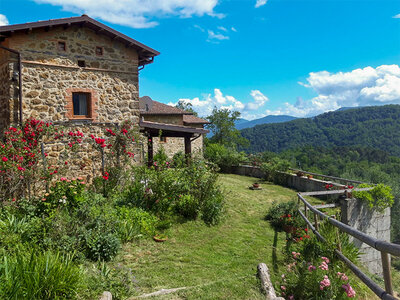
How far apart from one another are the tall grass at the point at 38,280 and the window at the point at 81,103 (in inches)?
294

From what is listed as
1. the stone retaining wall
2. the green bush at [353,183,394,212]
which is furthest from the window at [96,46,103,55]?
the green bush at [353,183,394,212]

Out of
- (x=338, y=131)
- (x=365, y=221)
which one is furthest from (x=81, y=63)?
(x=338, y=131)

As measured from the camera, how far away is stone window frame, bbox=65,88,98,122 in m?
10.0

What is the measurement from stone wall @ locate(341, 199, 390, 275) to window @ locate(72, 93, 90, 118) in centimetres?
946

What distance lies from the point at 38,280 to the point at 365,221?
30.1 ft

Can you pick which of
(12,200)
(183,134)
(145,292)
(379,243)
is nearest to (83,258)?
(145,292)

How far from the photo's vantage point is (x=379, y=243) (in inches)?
106

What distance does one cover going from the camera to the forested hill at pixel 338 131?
249 ft

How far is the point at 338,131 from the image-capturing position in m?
90.9

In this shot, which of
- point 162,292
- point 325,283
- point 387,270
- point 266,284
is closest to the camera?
point 387,270

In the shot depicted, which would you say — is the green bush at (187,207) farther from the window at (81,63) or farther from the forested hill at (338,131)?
the forested hill at (338,131)

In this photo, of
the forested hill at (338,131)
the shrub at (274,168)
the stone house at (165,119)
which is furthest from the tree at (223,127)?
the forested hill at (338,131)

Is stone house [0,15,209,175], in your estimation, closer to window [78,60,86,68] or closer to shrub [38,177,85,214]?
window [78,60,86,68]

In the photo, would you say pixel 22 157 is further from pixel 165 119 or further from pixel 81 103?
pixel 165 119
